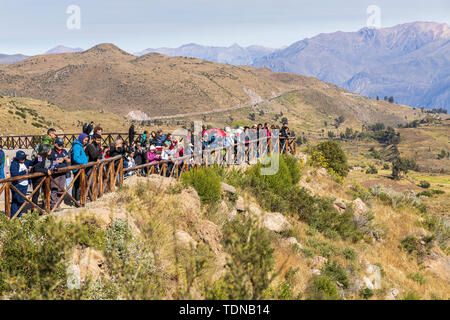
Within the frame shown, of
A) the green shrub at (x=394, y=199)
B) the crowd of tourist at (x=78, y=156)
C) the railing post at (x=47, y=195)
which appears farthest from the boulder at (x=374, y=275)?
the green shrub at (x=394, y=199)

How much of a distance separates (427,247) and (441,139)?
422ft

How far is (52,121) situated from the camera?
57031 mm

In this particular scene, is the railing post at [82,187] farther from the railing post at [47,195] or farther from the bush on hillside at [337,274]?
the bush on hillside at [337,274]

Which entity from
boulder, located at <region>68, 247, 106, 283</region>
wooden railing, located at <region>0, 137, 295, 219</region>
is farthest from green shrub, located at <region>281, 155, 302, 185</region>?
boulder, located at <region>68, 247, 106, 283</region>

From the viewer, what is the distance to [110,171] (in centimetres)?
814

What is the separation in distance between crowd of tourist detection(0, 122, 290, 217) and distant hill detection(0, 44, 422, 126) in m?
94.9

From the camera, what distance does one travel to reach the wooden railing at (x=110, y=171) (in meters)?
6.18

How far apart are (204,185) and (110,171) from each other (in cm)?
252

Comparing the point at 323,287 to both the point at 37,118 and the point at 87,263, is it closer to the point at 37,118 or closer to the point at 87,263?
the point at 87,263
